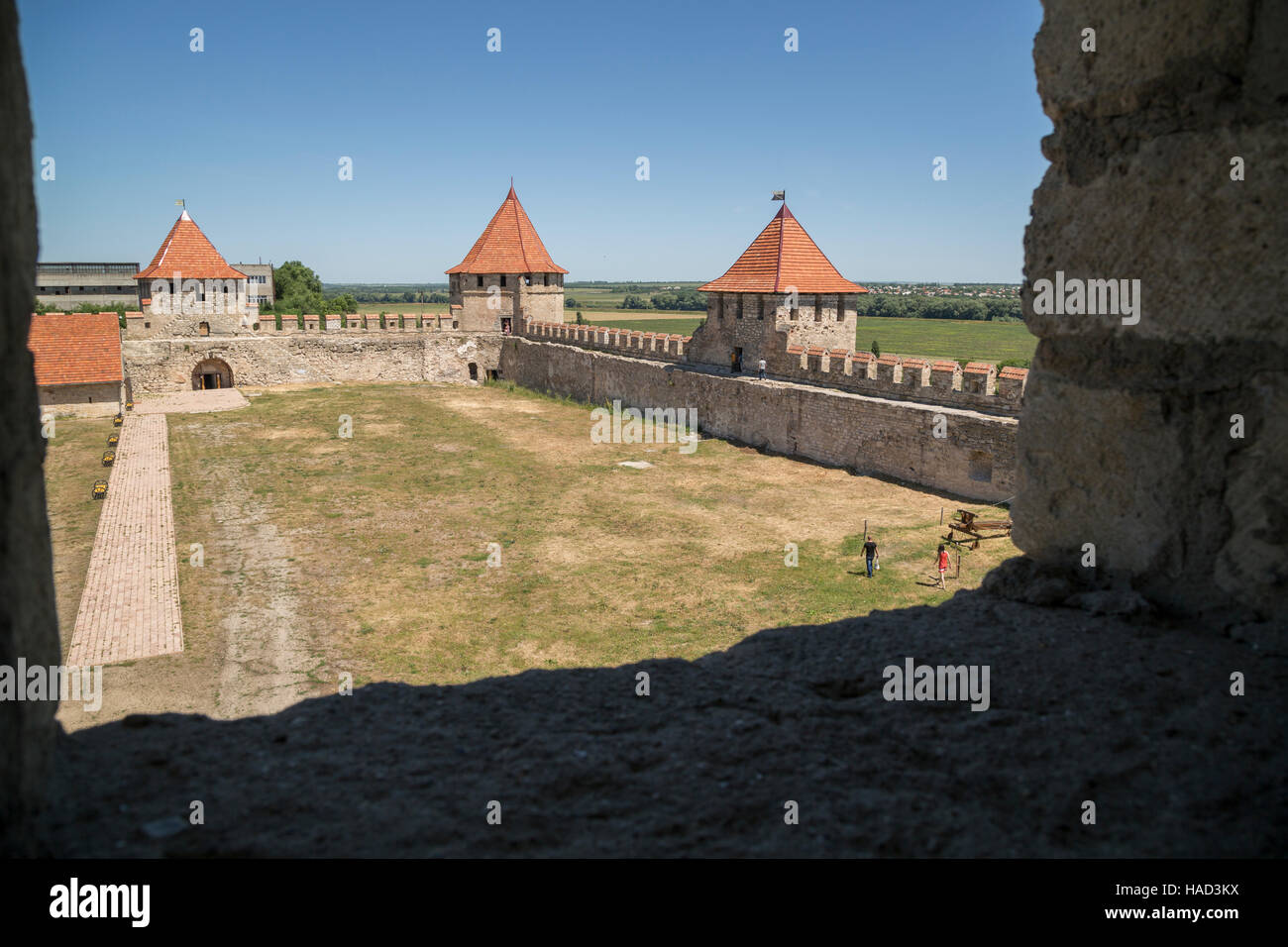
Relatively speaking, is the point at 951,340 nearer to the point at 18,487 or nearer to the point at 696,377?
the point at 696,377

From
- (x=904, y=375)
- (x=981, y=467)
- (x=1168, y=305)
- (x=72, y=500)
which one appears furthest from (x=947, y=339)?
(x=1168, y=305)

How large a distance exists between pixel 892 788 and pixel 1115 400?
211 centimetres

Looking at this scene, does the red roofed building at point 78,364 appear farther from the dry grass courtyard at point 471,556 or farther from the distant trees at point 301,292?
the distant trees at point 301,292

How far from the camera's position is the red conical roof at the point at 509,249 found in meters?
30.6

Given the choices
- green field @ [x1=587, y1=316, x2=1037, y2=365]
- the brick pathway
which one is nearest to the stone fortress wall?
the brick pathway

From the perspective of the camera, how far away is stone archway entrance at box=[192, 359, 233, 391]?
1077 inches

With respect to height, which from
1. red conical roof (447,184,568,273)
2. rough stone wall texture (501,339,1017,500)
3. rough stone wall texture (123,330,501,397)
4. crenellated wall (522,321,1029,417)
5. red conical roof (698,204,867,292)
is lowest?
rough stone wall texture (501,339,1017,500)

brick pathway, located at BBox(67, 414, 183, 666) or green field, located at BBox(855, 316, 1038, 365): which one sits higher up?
green field, located at BBox(855, 316, 1038, 365)

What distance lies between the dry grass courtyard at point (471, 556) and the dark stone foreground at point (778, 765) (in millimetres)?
4214

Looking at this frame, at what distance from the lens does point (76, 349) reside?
2312 cm

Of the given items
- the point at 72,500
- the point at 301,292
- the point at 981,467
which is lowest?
the point at 72,500

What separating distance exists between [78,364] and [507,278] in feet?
45.9

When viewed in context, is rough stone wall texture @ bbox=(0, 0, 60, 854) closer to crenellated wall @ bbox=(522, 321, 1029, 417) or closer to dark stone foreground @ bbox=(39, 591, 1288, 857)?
dark stone foreground @ bbox=(39, 591, 1288, 857)
